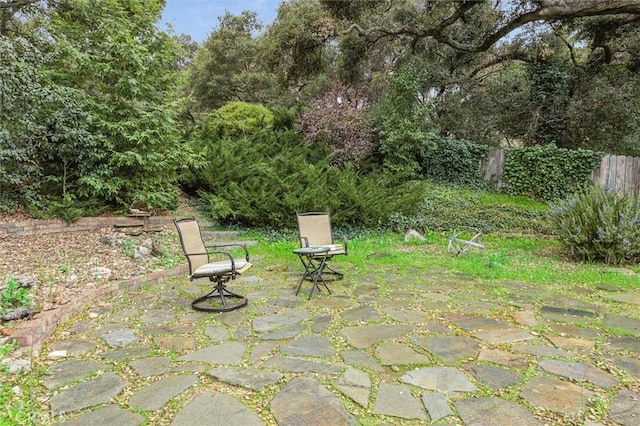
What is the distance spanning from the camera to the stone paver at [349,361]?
1.91 meters

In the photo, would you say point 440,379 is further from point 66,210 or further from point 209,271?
point 66,210

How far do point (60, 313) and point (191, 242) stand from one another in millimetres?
1213

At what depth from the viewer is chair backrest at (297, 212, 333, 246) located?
487cm

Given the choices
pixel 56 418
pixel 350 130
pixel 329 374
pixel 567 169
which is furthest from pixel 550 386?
pixel 567 169

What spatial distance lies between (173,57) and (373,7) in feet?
18.8

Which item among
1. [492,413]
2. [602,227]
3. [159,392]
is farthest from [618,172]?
[159,392]

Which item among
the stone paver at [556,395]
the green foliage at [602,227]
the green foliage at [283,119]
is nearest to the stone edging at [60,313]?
the stone paver at [556,395]

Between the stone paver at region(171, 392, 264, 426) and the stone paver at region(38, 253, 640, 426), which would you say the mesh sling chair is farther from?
the stone paver at region(171, 392, 264, 426)

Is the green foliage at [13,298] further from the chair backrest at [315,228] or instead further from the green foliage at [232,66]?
the green foliage at [232,66]

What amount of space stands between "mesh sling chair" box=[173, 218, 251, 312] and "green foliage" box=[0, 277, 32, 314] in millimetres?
1238

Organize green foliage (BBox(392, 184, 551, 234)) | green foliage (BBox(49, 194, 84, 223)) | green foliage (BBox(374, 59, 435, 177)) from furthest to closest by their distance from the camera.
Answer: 1. green foliage (BBox(374, 59, 435, 177))
2. green foliage (BBox(392, 184, 551, 234))
3. green foliage (BBox(49, 194, 84, 223))

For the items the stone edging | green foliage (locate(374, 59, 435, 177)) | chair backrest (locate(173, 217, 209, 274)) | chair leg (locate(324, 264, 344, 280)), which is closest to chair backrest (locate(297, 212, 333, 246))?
chair leg (locate(324, 264, 344, 280))

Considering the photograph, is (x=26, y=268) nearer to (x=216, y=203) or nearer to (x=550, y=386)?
(x=216, y=203)

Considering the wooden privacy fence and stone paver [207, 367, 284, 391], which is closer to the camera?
stone paver [207, 367, 284, 391]
